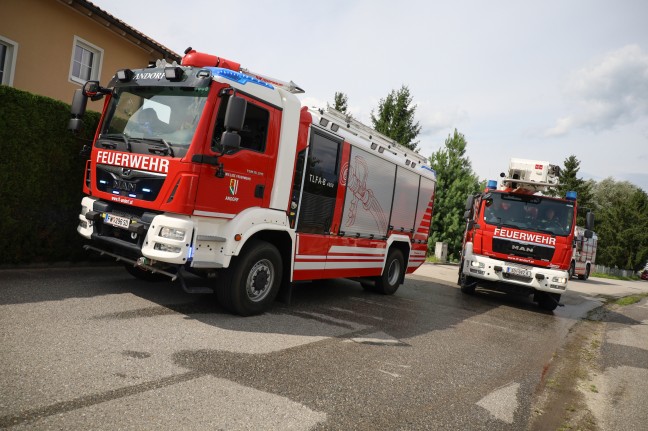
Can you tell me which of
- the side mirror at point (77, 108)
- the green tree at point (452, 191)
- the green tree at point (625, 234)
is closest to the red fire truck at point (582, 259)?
the green tree at point (452, 191)

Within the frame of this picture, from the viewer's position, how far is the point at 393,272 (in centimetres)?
982

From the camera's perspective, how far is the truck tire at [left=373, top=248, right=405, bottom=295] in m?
9.45

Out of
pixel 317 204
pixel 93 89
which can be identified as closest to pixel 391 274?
pixel 317 204

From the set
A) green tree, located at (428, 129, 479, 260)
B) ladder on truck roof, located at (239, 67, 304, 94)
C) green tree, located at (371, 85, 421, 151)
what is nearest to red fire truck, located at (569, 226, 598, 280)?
green tree, located at (428, 129, 479, 260)

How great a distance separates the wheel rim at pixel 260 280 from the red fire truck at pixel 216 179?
1cm

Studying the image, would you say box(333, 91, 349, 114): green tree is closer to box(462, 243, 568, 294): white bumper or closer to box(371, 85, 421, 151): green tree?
box(371, 85, 421, 151): green tree

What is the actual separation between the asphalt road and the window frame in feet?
22.9

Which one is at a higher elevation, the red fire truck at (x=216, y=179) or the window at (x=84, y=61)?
the window at (x=84, y=61)

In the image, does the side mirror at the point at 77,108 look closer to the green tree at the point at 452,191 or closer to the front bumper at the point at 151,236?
the front bumper at the point at 151,236

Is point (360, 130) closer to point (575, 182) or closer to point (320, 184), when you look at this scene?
point (320, 184)

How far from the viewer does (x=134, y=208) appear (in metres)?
5.51

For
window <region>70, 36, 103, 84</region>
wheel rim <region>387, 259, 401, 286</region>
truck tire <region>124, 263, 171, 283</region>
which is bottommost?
truck tire <region>124, 263, 171, 283</region>

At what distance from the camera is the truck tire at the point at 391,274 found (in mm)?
9445

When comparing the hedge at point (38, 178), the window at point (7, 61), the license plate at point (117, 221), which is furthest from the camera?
the window at point (7, 61)
